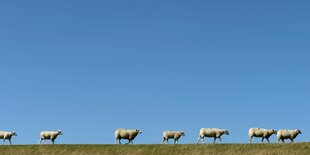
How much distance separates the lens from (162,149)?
53844mm

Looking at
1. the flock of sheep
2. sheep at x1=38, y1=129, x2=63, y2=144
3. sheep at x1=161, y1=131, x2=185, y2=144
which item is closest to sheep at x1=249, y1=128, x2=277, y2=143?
the flock of sheep

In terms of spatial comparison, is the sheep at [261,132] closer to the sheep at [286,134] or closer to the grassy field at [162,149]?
the sheep at [286,134]

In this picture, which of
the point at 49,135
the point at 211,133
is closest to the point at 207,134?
the point at 211,133

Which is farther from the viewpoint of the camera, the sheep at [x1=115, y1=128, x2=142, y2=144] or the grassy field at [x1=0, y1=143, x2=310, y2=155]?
the sheep at [x1=115, y1=128, x2=142, y2=144]

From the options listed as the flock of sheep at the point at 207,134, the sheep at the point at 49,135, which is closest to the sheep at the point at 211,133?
the flock of sheep at the point at 207,134

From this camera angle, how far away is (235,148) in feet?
171

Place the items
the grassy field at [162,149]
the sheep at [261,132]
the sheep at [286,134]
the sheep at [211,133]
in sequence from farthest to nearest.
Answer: the sheep at [211,133] < the sheep at [261,132] < the sheep at [286,134] < the grassy field at [162,149]

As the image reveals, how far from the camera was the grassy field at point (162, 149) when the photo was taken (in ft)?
165

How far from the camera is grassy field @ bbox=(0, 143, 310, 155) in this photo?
50250 mm

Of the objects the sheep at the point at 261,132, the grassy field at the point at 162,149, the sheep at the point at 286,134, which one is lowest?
the grassy field at the point at 162,149

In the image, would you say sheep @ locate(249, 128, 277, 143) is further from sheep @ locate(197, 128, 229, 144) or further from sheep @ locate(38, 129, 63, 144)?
sheep @ locate(38, 129, 63, 144)

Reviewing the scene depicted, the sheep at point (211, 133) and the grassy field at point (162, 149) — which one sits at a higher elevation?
the sheep at point (211, 133)

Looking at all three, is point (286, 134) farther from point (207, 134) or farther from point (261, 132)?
point (207, 134)

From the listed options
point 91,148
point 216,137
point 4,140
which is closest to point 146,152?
point 91,148
